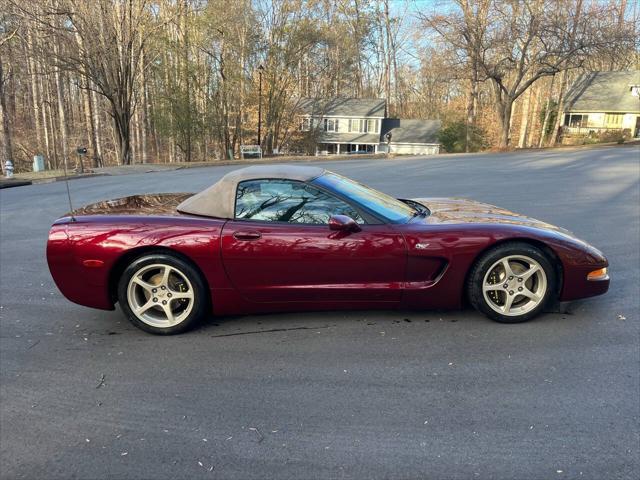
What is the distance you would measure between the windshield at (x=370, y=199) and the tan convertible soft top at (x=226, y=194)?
0.50ft

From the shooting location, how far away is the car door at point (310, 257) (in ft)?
11.5

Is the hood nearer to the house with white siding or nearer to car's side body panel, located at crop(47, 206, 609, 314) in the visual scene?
car's side body panel, located at crop(47, 206, 609, 314)

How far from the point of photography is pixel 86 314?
4094 millimetres

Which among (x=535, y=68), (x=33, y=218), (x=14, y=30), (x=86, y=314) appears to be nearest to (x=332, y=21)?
(x=535, y=68)

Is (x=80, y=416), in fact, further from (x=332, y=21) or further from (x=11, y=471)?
(x=332, y=21)

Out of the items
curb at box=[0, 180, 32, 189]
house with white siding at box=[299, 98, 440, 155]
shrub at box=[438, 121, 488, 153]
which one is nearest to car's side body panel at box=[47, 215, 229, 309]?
curb at box=[0, 180, 32, 189]

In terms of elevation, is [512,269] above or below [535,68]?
below

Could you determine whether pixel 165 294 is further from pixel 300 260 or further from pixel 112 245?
pixel 300 260

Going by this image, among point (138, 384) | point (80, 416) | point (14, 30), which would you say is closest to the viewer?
point (80, 416)

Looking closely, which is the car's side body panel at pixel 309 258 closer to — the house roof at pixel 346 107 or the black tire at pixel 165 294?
the black tire at pixel 165 294

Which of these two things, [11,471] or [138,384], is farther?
[138,384]

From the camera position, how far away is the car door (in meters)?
3.51

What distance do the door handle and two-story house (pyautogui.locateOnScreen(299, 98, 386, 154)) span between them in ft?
152

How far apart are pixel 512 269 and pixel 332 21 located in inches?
1883
